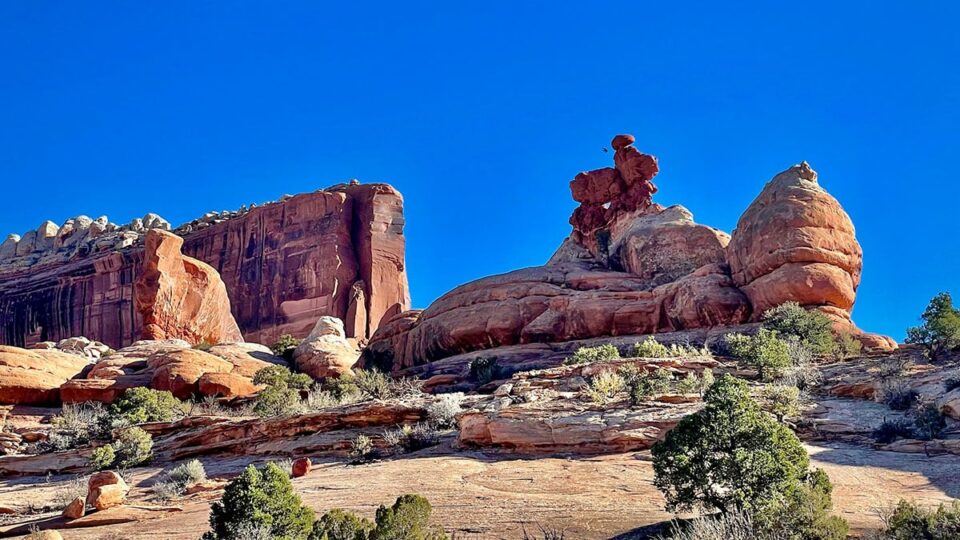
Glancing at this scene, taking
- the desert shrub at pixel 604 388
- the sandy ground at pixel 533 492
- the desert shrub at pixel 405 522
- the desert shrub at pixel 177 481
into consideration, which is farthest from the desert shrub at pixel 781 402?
the desert shrub at pixel 177 481

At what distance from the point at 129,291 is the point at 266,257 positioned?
46.9ft

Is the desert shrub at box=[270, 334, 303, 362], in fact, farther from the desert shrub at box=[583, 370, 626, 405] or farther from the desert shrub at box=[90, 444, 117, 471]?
the desert shrub at box=[583, 370, 626, 405]

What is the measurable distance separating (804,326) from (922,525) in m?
19.1

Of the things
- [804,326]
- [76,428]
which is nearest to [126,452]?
[76,428]

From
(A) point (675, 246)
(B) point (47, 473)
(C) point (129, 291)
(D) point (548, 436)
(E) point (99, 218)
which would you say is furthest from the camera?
(E) point (99, 218)

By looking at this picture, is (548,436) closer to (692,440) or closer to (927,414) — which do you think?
(692,440)

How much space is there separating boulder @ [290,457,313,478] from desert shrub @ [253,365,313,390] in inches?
599

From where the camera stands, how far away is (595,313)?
33625mm

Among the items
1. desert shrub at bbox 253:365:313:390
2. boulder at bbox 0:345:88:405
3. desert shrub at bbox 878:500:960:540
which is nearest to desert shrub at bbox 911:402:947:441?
desert shrub at bbox 878:500:960:540

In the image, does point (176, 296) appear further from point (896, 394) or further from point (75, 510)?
point (896, 394)

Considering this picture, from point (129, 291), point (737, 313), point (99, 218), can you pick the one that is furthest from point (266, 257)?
point (737, 313)

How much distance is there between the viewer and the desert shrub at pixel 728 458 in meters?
10.7

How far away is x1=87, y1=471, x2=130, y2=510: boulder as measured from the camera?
15211 millimetres

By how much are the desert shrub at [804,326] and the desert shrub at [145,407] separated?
73.8ft
